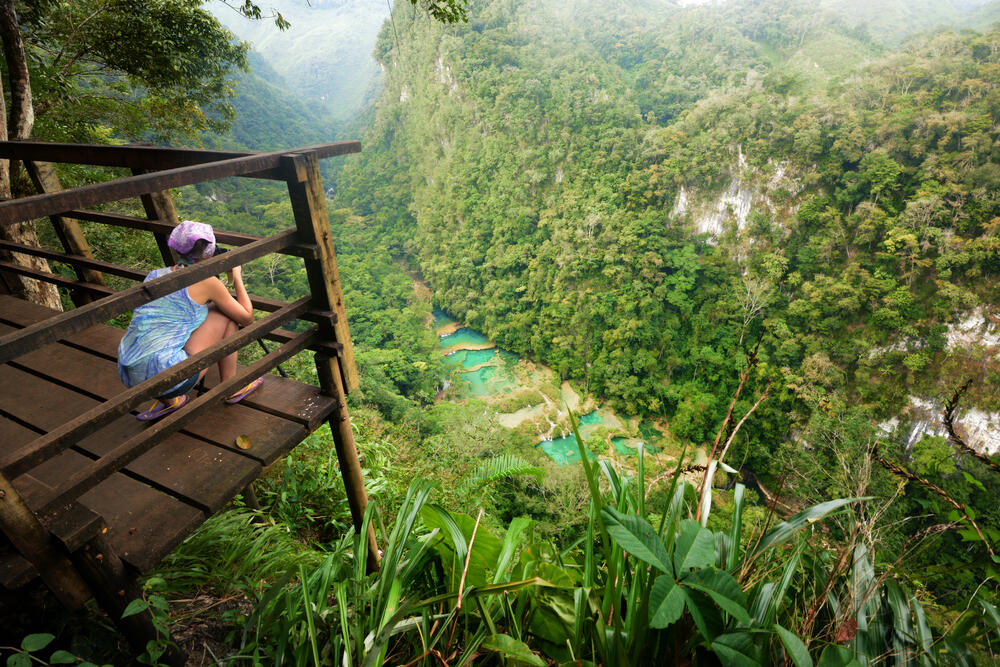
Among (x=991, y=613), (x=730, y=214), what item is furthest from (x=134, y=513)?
(x=730, y=214)

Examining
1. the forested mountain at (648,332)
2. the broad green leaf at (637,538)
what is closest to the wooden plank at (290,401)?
the forested mountain at (648,332)

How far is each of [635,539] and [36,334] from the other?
1.20 metres

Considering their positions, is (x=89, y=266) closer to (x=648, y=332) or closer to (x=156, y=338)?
(x=156, y=338)

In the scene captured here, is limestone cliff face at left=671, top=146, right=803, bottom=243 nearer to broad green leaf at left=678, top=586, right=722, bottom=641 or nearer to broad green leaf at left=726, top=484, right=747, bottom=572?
broad green leaf at left=726, top=484, right=747, bottom=572

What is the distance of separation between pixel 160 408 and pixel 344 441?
2.14 ft

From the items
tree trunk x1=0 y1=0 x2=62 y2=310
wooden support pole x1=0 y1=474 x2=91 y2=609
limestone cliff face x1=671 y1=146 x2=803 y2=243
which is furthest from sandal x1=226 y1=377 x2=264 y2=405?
limestone cliff face x1=671 y1=146 x2=803 y2=243

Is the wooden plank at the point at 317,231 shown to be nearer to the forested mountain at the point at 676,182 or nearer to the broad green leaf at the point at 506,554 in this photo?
the broad green leaf at the point at 506,554

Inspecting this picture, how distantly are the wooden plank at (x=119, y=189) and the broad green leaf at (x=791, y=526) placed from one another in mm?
1527

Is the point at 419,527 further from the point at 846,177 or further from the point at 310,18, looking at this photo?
the point at 310,18

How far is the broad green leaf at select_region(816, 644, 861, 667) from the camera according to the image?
2.06 feet

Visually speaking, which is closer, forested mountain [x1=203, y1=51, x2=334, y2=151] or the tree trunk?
the tree trunk

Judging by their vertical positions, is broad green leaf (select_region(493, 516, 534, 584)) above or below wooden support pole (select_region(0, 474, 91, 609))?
below

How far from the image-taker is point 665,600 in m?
0.66

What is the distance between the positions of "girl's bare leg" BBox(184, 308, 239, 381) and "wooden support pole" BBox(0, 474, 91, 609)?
0.80 m
